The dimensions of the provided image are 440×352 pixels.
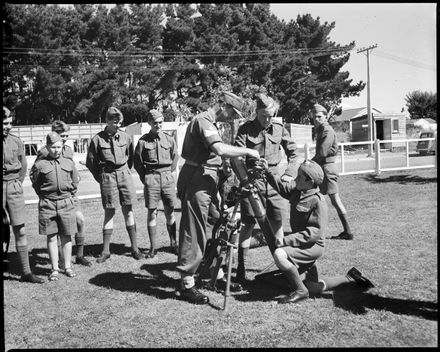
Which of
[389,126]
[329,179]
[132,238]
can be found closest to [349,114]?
[389,126]

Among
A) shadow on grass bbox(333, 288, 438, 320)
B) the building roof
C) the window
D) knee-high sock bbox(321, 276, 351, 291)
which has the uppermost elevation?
the building roof

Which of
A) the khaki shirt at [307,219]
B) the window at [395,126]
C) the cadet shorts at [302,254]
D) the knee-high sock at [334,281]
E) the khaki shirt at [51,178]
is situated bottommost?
the knee-high sock at [334,281]

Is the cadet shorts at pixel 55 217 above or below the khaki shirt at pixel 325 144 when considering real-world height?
below

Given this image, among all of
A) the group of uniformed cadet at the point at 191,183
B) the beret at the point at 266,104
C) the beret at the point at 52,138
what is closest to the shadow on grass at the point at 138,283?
the group of uniformed cadet at the point at 191,183

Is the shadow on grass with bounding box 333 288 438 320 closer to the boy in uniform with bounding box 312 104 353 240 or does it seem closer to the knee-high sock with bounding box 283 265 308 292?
the knee-high sock with bounding box 283 265 308 292

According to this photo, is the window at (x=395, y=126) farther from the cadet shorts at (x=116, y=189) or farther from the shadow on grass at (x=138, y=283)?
the shadow on grass at (x=138, y=283)

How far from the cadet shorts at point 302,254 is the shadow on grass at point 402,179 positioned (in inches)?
369

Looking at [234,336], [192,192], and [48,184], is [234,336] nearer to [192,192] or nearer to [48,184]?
[192,192]

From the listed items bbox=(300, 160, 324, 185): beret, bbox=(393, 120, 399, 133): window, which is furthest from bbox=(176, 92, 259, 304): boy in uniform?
bbox=(393, 120, 399, 133): window

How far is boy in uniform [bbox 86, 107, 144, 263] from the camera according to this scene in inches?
250

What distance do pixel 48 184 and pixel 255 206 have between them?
259cm

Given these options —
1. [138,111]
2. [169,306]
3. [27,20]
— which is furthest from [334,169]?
[138,111]

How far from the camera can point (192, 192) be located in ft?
15.3

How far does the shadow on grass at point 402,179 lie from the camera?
13.1m
